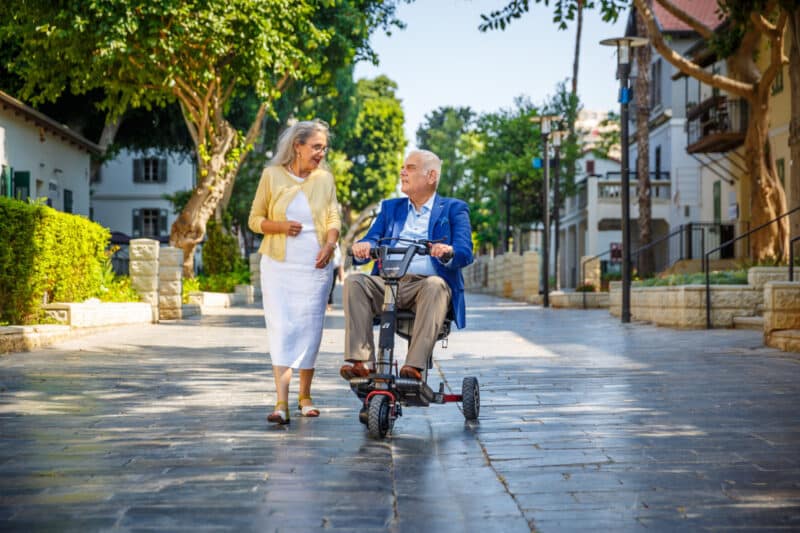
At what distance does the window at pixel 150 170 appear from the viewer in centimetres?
6419

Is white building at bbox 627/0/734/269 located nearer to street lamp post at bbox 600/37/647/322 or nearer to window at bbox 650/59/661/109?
window at bbox 650/59/661/109

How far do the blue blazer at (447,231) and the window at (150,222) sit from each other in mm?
57443

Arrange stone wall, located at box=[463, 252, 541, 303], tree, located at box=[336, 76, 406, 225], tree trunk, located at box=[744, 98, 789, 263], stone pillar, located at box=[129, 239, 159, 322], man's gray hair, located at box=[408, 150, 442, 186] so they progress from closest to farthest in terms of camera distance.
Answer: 1. man's gray hair, located at box=[408, 150, 442, 186]
2. stone pillar, located at box=[129, 239, 159, 322]
3. tree trunk, located at box=[744, 98, 789, 263]
4. stone wall, located at box=[463, 252, 541, 303]
5. tree, located at box=[336, 76, 406, 225]

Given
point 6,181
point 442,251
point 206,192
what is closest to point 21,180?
point 6,181

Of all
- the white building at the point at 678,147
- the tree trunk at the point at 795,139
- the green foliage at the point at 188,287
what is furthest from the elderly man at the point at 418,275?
the white building at the point at 678,147

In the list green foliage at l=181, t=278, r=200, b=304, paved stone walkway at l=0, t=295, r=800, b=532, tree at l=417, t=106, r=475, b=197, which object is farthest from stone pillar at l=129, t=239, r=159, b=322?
tree at l=417, t=106, r=475, b=197

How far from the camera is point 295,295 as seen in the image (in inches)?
308

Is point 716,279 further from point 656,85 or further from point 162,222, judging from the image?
point 162,222

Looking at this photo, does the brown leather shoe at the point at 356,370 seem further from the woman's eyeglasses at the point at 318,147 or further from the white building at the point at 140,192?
the white building at the point at 140,192

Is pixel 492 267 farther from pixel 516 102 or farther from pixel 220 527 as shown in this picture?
pixel 220 527

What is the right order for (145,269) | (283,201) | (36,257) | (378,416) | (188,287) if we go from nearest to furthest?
(378,416)
(283,201)
(36,257)
(145,269)
(188,287)

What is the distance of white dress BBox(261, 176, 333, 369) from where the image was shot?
25.6 feet

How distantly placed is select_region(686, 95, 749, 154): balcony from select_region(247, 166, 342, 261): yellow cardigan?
2922cm

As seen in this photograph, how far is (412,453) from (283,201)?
2.15 meters
